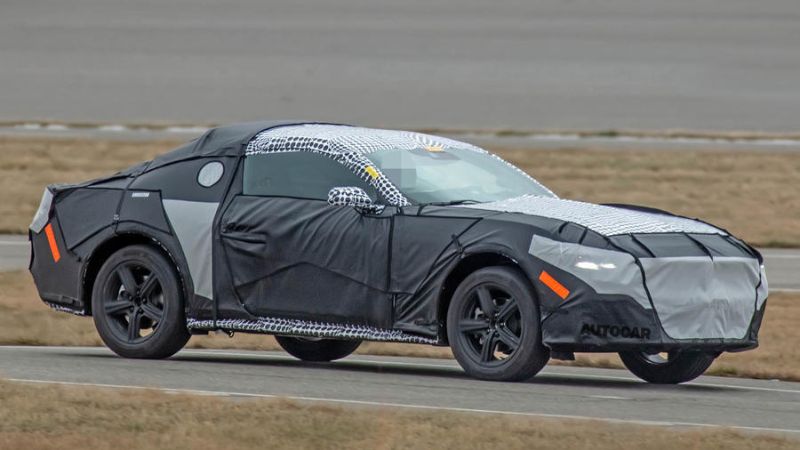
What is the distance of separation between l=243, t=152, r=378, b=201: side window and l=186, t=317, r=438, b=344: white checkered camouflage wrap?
76cm

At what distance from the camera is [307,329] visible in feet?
35.3

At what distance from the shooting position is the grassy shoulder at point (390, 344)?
12.1 meters

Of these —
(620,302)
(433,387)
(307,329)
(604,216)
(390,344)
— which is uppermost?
(604,216)

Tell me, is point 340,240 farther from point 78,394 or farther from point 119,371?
point 78,394

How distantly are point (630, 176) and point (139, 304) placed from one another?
49.8 feet

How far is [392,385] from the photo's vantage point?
33.6 feet

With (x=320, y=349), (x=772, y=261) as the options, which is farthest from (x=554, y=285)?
(x=772, y=261)

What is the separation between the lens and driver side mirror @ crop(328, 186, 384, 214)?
1061cm

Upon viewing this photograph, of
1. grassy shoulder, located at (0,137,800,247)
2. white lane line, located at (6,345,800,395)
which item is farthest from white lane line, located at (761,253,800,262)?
white lane line, located at (6,345,800,395)

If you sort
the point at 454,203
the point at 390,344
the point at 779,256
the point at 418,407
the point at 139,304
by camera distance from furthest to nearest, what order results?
1. the point at 779,256
2. the point at 390,344
3. the point at 139,304
4. the point at 454,203
5. the point at 418,407

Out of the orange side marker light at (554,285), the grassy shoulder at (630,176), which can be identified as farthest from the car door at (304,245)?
the grassy shoulder at (630,176)

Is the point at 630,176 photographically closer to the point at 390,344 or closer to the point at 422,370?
the point at 390,344

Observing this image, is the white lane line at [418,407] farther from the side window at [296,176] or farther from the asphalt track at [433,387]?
the side window at [296,176]

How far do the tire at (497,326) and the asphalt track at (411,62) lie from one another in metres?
19.5
